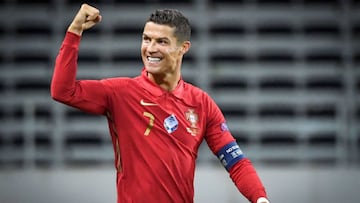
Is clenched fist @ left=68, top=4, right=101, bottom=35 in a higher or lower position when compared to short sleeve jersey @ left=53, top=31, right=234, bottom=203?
higher

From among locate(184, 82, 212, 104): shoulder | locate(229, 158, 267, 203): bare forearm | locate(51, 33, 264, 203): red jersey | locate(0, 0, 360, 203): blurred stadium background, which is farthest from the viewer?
locate(0, 0, 360, 203): blurred stadium background

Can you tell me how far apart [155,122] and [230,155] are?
0.45 meters

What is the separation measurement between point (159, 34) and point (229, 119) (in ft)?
17.2

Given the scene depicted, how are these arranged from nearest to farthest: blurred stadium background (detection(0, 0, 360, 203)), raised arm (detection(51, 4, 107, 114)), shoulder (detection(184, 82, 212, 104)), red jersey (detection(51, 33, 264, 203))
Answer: raised arm (detection(51, 4, 107, 114)) < red jersey (detection(51, 33, 264, 203)) < shoulder (detection(184, 82, 212, 104)) < blurred stadium background (detection(0, 0, 360, 203))

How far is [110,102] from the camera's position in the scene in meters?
4.28

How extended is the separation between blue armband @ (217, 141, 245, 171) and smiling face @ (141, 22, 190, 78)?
53 centimetres

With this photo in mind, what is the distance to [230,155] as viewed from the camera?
4.52 meters

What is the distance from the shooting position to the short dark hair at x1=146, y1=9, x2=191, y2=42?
14.1ft

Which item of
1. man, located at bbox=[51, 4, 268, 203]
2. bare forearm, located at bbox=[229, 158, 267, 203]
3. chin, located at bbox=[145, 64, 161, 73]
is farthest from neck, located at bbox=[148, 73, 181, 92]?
bare forearm, located at bbox=[229, 158, 267, 203]

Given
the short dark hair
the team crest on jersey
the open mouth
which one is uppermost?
the short dark hair

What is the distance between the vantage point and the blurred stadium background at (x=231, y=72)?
9.44 metres

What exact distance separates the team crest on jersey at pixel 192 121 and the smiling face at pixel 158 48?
0.26 meters

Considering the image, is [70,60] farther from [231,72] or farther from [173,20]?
[231,72]

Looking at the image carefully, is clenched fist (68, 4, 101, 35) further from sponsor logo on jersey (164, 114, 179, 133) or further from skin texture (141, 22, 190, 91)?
sponsor logo on jersey (164, 114, 179, 133)
